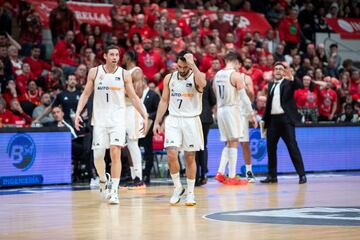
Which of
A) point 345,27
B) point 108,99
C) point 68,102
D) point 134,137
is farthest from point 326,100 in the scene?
point 108,99

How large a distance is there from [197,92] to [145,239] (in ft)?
15.6

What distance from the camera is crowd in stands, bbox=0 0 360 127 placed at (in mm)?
21344

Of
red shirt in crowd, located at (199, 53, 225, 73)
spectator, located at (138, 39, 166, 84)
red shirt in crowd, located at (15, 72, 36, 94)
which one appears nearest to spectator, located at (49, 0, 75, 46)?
spectator, located at (138, 39, 166, 84)

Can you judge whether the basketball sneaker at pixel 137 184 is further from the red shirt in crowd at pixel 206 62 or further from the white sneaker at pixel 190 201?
the red shirt in crowd at pixel 206 62

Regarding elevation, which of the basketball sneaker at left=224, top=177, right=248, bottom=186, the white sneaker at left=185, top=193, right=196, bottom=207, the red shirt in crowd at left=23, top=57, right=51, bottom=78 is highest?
the red shirt in crowd at left=23, top=57, right=51, bottom=78

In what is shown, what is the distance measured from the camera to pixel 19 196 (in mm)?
15922

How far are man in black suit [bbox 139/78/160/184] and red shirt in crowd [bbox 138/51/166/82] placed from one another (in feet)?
14.7

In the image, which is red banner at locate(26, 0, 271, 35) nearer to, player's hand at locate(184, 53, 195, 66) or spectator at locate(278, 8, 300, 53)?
spectator at locate(278, 8, 300, 53)

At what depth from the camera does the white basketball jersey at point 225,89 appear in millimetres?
18281

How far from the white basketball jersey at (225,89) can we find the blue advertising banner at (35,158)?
3.16m

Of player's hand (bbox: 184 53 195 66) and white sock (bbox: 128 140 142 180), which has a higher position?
player's hand (bbox: 184 53 195 66)

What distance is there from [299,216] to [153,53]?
41.6 feet

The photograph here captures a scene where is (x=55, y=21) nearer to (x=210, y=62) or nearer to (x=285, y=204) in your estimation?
(x=210, y=62)

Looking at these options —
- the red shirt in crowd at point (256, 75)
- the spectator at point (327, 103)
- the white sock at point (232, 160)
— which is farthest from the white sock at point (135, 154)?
the spectator at point (327, 103)
